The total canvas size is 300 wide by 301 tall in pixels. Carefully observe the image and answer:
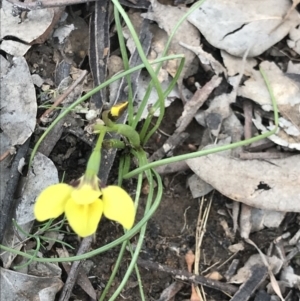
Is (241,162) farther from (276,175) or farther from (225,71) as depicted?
(225,71)

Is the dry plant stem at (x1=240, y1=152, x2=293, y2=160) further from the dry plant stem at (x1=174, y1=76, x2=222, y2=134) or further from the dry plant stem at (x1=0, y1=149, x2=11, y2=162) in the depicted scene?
the dry plant stem at (x1=0, y1=149, x2=11, y2=162)

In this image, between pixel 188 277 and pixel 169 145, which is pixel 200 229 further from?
pixel 169 145

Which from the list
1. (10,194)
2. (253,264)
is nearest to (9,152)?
(10,194)

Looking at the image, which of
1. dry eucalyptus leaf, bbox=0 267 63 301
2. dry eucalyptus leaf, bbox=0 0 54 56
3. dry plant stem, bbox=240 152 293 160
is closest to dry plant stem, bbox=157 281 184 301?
dry eucalyptus leaf, bbox=0 267 63 301

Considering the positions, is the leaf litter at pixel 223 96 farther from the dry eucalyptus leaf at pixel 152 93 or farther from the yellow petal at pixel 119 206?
the yellow petal at pixel 119 206

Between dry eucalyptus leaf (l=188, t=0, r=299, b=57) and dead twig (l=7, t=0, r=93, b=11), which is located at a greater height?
dead twig (l=7, t=0, r=93, b=11)

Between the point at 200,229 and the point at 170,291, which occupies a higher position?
the point at 200,229

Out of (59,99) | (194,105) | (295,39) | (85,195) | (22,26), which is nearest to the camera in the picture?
(85,195)

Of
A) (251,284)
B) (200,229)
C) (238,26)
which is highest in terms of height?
→ (238,26)
